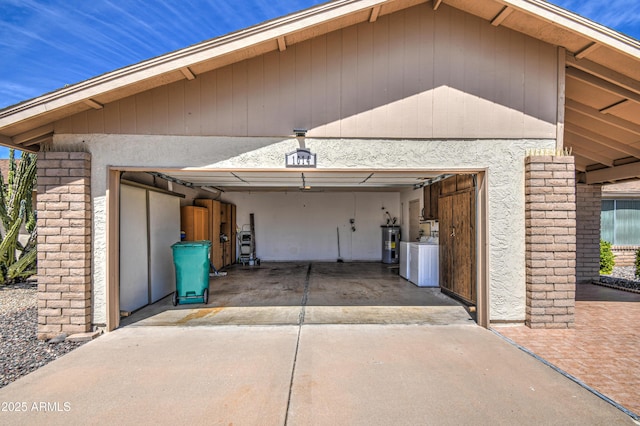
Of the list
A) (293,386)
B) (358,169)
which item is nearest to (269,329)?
(293,386)

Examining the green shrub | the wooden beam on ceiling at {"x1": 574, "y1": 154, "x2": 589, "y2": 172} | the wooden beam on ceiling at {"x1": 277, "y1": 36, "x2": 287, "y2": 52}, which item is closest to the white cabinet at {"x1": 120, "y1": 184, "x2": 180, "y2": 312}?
the wooden beam on ceiling at {"x1": 277, "y1": 36, "x2": 287, "y2": 52}

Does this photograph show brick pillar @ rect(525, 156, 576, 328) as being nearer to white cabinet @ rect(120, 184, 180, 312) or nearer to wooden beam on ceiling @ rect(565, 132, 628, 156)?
wooden beam on ceiling @ rect(565, 132, 628, 156)

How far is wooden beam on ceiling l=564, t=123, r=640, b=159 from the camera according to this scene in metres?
6.15

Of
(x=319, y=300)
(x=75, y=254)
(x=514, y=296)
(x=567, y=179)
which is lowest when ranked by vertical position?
(x=319, y=300)

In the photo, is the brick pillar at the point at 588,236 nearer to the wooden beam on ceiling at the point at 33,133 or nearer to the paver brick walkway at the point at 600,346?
the paver brick walkway at the point at 600,346

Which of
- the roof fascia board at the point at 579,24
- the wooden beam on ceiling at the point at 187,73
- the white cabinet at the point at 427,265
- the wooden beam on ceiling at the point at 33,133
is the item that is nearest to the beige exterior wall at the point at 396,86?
the wooden beam on ceiling at the point at 187,73

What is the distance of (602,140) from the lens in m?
6.30

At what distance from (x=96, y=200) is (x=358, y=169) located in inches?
149

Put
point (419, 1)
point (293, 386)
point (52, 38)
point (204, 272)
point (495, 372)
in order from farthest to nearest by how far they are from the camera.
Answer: point (52, 38), point (204, 272), point (419, 1), point (495, 372), point (293, 386)

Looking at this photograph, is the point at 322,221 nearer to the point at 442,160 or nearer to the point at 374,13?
the point at 442,160

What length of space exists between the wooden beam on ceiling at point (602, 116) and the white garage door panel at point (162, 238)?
25.3 ft

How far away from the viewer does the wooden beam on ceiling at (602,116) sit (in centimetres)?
538

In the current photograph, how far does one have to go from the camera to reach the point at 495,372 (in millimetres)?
3271

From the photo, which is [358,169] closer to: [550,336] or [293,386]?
[293,386]
